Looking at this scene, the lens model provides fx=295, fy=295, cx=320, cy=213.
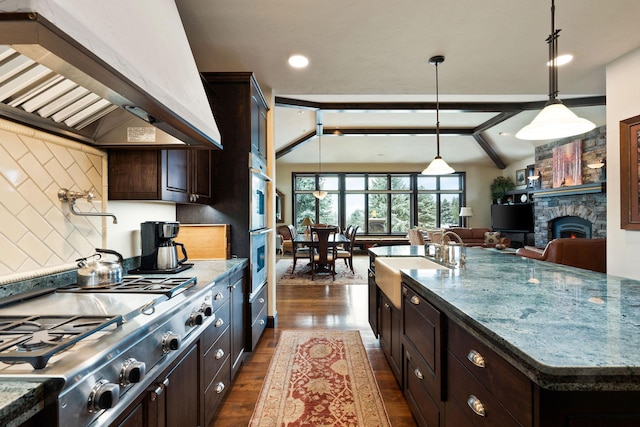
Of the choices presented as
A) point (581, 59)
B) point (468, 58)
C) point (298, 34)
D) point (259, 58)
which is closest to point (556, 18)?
point (468, 58)

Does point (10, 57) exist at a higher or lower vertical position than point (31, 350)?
higher

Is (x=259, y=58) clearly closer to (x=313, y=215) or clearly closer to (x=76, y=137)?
(x=76, y=137)

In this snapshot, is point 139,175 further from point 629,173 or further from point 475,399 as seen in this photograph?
point 629,173

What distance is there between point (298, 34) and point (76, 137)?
1.66m

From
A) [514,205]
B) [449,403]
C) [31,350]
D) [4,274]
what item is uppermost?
[514,205]

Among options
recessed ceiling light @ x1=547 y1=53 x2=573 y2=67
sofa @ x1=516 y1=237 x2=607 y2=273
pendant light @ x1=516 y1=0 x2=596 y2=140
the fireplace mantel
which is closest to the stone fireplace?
the fireplace mantel

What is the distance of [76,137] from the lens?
1.57 metres

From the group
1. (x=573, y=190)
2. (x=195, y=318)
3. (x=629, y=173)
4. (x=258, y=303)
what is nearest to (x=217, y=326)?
(x=195, y=318)

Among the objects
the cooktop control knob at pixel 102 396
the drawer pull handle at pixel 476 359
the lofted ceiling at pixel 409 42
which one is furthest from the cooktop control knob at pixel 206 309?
the lofted ceiling at pixel 409 42

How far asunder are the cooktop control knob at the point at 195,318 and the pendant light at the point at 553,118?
6.74ft

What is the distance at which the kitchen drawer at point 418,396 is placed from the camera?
1.44 meters

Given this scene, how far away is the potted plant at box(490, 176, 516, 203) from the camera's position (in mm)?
9188

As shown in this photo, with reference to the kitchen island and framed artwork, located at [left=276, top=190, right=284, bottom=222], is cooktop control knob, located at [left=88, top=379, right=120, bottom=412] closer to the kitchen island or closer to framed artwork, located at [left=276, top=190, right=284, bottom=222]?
the kitchen island

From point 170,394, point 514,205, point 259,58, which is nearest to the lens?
point 170,394
